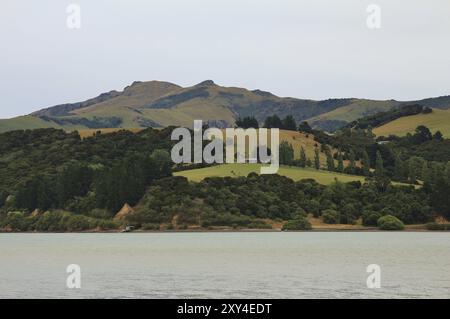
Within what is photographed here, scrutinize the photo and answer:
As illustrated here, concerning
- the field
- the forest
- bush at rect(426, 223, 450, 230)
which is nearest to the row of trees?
the forest

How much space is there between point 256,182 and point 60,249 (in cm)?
7236

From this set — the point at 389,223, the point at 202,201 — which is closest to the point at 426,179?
the point at 389,223

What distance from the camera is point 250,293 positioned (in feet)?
201

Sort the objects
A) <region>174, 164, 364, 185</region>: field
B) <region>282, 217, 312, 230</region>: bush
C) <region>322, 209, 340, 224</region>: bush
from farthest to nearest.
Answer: <region>174, 164, 364, 185</region>: field, <region>322, 209, 340, 224</region>: bush, <region>282, 217, 312, 230</region>: bush

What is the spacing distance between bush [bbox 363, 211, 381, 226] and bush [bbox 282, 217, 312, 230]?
12383mm

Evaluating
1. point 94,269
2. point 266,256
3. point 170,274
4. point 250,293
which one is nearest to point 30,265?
point 94,269

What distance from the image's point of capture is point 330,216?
170125mm

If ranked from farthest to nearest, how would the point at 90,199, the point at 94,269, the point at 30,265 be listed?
the point at 90,199 < the point at 30,265 < the point at 94,269

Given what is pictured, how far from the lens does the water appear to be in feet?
205

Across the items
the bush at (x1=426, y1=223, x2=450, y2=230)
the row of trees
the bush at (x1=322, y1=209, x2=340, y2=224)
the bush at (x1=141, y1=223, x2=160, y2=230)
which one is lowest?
the bush at (x1=426, y1=223, x2=450, y2=230)

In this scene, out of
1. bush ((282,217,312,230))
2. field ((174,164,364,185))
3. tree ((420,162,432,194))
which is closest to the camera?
bush ((282,217,312,230))

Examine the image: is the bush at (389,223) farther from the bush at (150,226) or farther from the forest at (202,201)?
the bush at (150,226)

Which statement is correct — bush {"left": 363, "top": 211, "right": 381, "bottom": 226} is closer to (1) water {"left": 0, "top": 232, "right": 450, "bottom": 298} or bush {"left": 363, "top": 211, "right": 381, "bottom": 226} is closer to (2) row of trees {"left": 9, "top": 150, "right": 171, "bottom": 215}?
(1) water {"left": 0, "top": 232, "right": 450, "bottom": 298}
